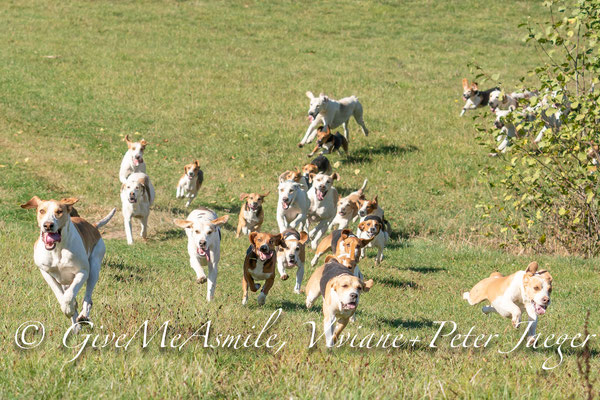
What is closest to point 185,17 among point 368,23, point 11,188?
point 368,23

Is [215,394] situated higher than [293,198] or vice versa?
[215,394]

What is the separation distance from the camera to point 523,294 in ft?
27.5

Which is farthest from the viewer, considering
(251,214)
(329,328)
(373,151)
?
(373,151)

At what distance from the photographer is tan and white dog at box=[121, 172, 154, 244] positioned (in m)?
15.1

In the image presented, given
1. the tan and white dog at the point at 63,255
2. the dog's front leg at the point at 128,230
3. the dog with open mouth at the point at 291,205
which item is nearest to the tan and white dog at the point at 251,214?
the dog with open mouth at the point at 291,205

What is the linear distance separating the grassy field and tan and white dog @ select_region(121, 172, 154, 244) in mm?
401

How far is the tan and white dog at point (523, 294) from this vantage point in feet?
26.4

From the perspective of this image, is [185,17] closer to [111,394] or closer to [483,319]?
[483,319]

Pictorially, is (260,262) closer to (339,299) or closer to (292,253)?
(292,253)

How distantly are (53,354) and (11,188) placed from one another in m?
13.7

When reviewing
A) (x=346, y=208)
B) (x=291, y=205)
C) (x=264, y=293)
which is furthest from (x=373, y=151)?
(x=264, y=293)

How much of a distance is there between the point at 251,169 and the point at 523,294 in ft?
49.0

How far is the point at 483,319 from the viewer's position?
1023 cm

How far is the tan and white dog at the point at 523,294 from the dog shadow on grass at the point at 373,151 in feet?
46.4
